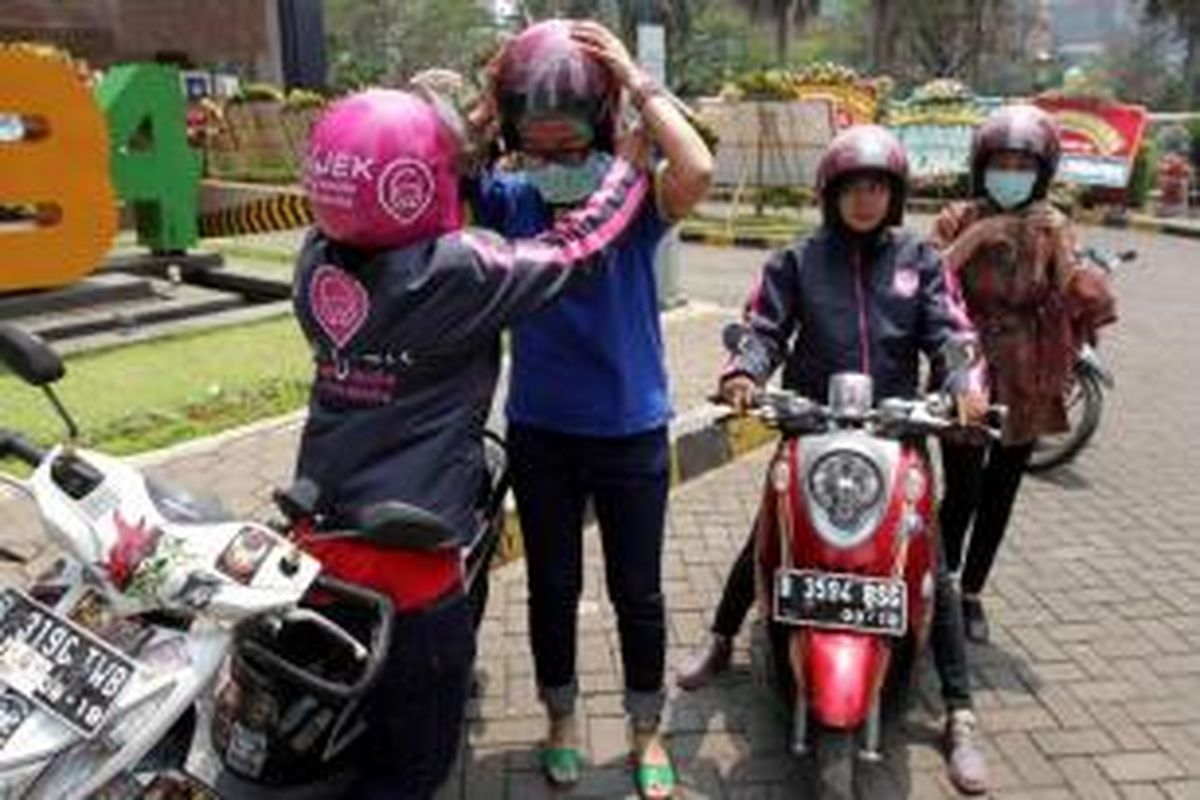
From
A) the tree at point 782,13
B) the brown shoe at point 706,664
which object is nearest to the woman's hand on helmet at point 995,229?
the brown shoe at point 706,664

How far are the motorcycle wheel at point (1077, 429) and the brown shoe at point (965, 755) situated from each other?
3.10m

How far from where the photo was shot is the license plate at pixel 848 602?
135 inches

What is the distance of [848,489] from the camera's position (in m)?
3.46

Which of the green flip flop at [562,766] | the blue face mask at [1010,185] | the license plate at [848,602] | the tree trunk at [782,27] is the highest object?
the tree trunk at [782,27]

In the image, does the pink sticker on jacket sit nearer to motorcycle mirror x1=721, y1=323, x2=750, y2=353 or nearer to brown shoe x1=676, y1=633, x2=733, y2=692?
motorcycle mirror x1=721, y1=323, x2=750, y2=353

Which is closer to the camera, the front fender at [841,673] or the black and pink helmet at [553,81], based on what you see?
the black and pink helmet at [553,81]

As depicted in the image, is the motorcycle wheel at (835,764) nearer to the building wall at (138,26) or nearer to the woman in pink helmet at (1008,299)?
the woman in pink helmet at (1008,299)

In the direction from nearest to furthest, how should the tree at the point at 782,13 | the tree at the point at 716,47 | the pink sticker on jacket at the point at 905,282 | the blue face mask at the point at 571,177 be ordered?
the blue face mask at the point at 571,177, the pink sticker on jacket at the point at 905,282, the tree at the point at 782,13, the tree at the point at 716,47

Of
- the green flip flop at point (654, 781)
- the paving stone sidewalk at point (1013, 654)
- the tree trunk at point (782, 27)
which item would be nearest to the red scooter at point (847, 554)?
the green flip flop at point (654, 781)

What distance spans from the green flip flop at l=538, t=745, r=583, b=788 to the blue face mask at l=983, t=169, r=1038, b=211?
2.15 m

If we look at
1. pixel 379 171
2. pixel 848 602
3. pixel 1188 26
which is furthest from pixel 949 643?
pixel 1188 26

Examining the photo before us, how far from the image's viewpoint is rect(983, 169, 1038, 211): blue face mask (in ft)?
14.2

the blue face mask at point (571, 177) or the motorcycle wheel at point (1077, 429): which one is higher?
the blue face mask at point (571, 177)

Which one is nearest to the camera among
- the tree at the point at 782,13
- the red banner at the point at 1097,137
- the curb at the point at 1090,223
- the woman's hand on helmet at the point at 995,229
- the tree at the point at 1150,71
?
the woman's hand on helmet at the point at 995,229
